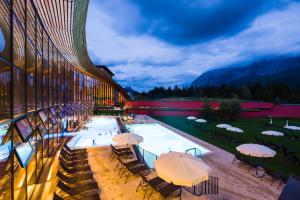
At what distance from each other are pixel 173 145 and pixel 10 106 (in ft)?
33.1

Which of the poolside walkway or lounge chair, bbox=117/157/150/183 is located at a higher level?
lounge chair, bbox=117/157/150/183

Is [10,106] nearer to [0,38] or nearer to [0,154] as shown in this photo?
[0,154]

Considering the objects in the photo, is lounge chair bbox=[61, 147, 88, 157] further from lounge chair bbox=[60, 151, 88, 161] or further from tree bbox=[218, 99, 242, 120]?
tree bbox=[218, 99, 242, 120]

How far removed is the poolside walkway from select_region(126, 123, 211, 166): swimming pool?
1.64 meters

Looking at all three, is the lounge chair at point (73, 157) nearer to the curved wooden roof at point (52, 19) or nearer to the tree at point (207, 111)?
the curved wooden roof at point (52, 19)

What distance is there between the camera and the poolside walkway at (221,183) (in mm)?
5156

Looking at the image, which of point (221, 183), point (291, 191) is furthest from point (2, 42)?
point (221, 183)

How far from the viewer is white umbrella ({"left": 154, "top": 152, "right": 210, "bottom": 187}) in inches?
159

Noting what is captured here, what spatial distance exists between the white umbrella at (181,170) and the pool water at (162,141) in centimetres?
445

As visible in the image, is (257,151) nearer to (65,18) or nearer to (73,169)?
(73,169)

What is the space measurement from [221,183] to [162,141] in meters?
7.29

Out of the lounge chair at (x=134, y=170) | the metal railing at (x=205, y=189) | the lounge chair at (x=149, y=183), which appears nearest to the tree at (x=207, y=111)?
the metal railing at (x=205, y=189)

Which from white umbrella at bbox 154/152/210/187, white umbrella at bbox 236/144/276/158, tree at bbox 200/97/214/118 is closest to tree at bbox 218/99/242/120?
tree at bbox 200/97/214/118

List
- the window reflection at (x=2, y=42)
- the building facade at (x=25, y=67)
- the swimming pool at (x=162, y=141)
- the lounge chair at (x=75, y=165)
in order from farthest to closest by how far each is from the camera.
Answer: the swimming pool at (x=162, y=141), the lounge chair at (x=75, y=165), the building facade at (x=25, y=67), the window reflection at (x=2, y=42)
